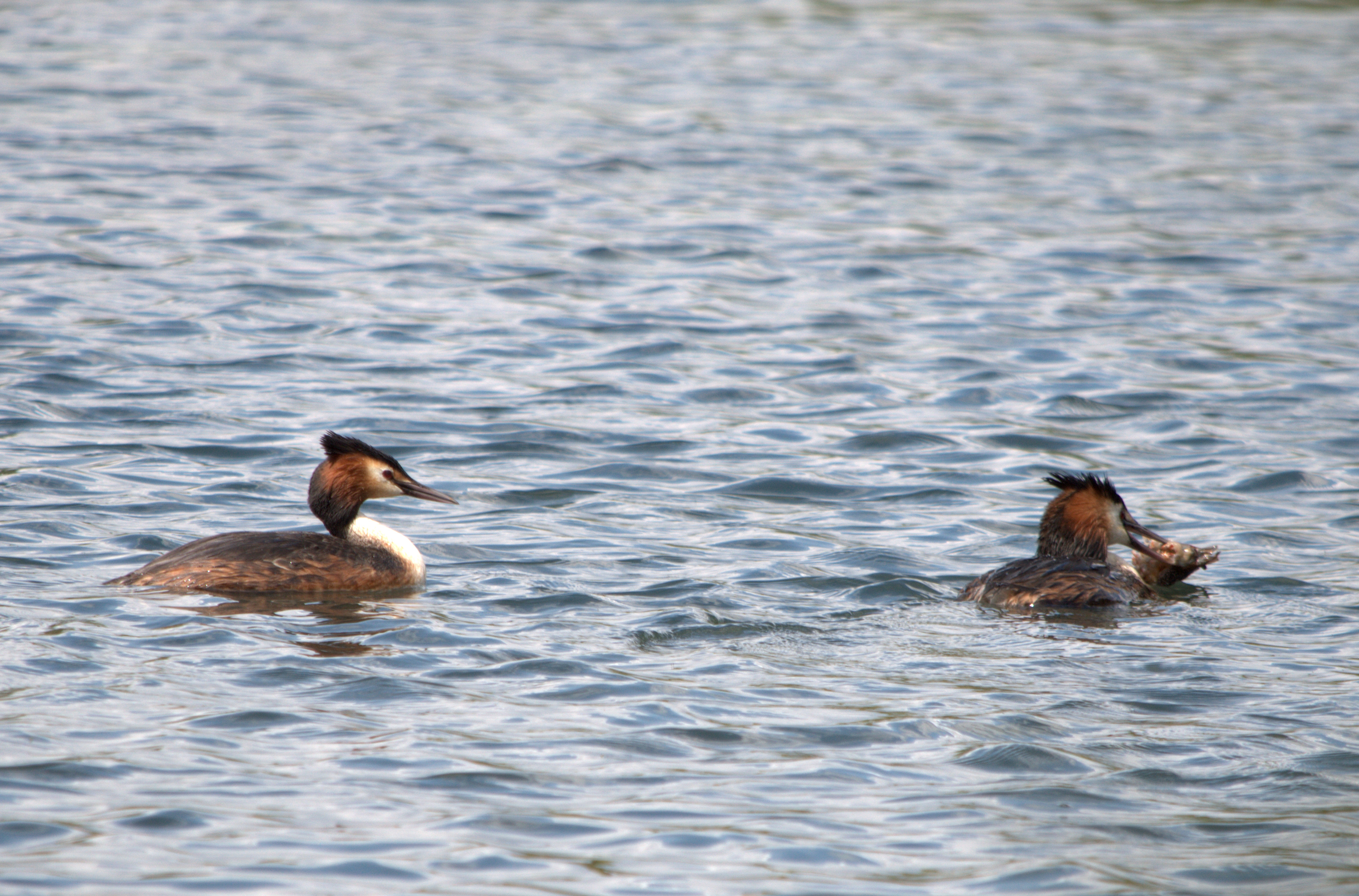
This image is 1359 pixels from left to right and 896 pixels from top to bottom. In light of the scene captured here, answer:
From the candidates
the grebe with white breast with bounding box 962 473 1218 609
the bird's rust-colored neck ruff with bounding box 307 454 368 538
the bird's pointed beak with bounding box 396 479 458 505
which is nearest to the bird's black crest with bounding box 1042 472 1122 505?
the grebe with white breast with bounding box 962 473 1218 609

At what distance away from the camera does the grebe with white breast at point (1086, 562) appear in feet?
28.6

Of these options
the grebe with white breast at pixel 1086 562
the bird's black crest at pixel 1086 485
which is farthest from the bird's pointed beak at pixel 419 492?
the bird's black crest at pixel 1086 485

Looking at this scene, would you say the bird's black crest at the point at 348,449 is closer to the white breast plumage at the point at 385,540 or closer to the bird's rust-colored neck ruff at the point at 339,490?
the bird's rust-colored neck ruff at the point at 339,490

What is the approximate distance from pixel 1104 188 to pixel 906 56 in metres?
9.89

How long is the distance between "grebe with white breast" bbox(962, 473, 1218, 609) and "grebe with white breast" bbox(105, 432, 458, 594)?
9.41 ft

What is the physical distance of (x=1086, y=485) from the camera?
9.48 meters

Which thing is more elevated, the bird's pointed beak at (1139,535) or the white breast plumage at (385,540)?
the white breast plumage at (385,540)

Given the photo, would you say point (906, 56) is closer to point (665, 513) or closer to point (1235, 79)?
point (1235, 79)

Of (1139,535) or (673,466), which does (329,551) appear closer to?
(673,466)

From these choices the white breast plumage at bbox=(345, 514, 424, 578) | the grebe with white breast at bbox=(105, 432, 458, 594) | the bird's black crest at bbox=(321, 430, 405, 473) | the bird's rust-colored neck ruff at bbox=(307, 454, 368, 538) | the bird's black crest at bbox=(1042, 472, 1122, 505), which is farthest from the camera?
the bird's black crest at bbox=(1042, 472, 1122, 505)

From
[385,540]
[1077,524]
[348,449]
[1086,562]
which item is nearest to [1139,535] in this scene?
[1077,524]

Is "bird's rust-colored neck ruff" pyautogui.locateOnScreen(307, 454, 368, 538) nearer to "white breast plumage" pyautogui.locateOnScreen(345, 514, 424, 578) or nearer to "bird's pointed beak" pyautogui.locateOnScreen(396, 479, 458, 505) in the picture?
"white breast plumage" pyautogui.locateOnScreen(345, 514, 424, 578)

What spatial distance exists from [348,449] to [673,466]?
106 inches

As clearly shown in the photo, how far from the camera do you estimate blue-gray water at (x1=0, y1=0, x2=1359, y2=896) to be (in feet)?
20.3
